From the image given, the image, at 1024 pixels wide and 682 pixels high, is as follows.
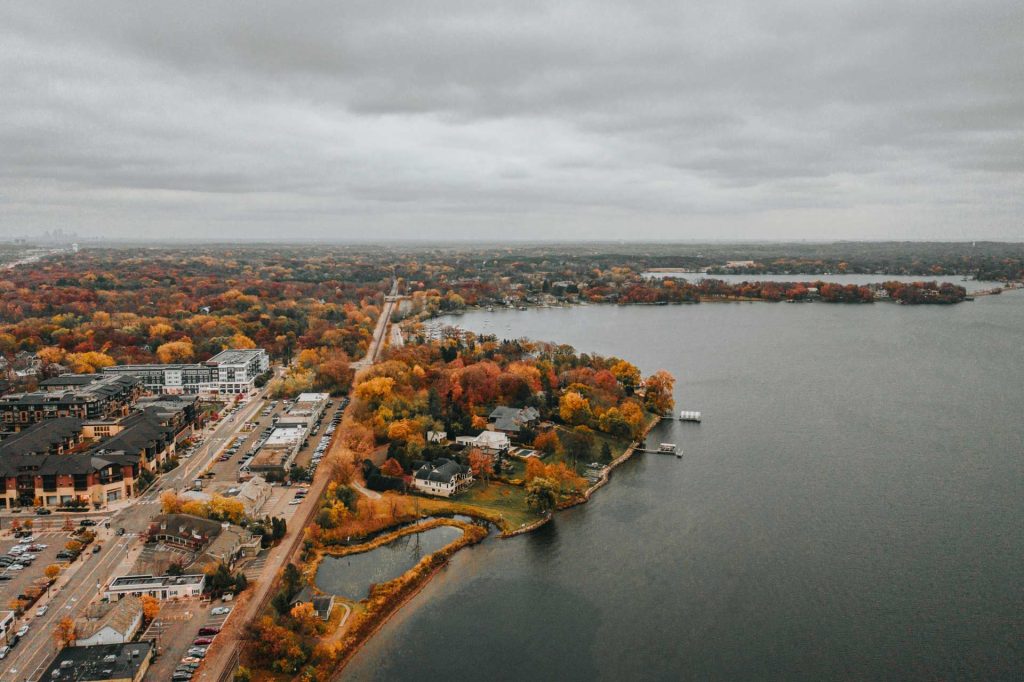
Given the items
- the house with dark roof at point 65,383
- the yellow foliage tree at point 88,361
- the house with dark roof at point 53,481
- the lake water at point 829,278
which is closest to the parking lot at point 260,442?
the house with dark roof at point 53,481

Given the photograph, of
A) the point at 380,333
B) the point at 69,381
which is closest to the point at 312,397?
the point at 69,381

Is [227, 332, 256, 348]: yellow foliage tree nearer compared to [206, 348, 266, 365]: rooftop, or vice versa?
[206, 348, 266, 365]: rooftop

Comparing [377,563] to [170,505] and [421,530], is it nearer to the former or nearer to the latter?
[421,530]

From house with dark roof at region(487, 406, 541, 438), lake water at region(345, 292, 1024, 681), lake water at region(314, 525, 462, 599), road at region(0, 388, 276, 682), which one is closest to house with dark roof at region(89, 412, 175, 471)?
road at region(0, 388, 276, 682)

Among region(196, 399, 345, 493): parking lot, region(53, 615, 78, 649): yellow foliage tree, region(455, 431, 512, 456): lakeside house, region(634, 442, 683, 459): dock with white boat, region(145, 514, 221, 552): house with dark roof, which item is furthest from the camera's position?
region(634, 442, 683, 459): dock with white boat

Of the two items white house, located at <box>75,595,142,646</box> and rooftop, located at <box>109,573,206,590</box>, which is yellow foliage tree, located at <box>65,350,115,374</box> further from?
white house, located at <box>75,595,142,646</box>

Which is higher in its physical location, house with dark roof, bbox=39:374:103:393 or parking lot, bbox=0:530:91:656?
house with dark roof, bbox=39:374:103:393
